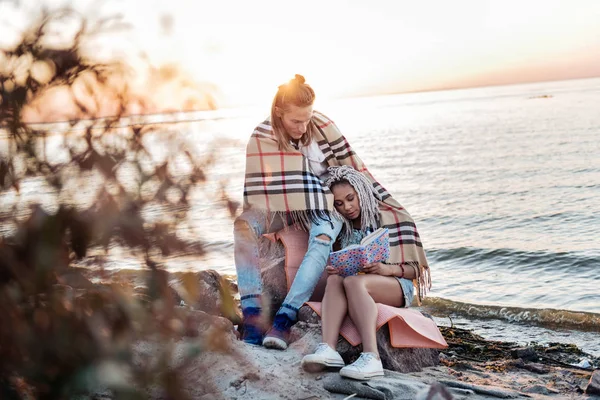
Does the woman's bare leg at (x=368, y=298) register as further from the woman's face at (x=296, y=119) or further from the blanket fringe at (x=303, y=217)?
the woman's face at (x=296, y=119)

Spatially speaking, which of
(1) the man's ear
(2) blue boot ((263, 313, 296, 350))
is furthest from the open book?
(1) the man's ear

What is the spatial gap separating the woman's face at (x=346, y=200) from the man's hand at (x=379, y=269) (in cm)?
52

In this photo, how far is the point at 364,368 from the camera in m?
4.23

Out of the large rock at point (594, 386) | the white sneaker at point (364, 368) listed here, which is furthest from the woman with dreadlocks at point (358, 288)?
the large rock at point (594, 386)

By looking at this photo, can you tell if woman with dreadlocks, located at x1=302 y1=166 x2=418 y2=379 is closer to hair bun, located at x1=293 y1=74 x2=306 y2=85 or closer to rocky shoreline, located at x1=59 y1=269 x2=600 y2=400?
rocky shoreline, located at x1=59 y1=269 x2=600 y2=400

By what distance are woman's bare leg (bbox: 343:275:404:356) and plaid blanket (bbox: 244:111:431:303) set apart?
1.15ft

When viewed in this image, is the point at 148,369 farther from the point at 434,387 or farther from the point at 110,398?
the point at 110,398

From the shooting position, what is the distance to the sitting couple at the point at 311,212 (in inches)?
195

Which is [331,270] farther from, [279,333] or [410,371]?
[410,371]

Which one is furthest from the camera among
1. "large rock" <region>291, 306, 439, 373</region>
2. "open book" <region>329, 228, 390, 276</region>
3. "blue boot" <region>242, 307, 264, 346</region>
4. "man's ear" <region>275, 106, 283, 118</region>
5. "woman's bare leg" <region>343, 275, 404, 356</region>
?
"man's ear" <region>275, 106, 283, 118</region>

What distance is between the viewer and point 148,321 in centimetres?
141

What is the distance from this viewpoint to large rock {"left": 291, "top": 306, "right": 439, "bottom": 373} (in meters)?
4.69

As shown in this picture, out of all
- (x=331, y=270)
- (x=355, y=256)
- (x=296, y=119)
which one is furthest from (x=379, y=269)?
(x=296, y=119)

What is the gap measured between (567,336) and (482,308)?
1.19 metres
